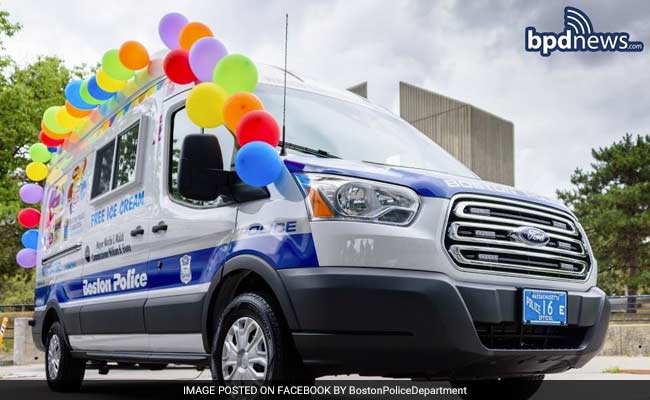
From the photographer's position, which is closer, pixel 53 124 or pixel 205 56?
pixel 205 56

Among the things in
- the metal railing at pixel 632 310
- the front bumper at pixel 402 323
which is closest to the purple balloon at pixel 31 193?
the front bumper at pixel 402 323

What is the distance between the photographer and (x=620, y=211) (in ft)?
130

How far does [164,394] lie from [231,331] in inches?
119

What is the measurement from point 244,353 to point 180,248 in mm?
1112

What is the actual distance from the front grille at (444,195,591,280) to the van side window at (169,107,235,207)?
1549 mm

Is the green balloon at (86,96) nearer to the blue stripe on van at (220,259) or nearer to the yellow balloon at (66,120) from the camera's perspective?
the yellow balloon at (66,120)

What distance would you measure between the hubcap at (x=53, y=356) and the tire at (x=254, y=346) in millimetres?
3766

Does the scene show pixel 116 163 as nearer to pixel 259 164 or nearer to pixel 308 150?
pixel 308 150

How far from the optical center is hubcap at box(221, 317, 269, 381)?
471 cm

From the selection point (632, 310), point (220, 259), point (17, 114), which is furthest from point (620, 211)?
point (220, 259)

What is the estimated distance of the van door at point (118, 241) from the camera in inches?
245

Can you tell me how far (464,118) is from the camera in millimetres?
22391

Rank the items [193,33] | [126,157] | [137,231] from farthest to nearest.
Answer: [126,157]
[193,33]
[137,231]
